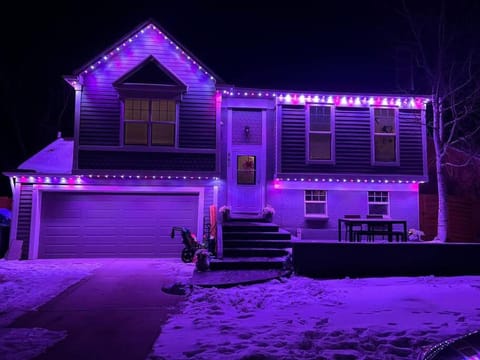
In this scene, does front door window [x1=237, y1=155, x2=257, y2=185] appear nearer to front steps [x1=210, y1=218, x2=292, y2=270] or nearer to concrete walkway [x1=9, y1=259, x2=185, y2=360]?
front steps [x1=210, y1=218, x2=292, y2=270]

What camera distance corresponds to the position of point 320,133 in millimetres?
14109

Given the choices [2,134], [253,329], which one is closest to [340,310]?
[253,329]

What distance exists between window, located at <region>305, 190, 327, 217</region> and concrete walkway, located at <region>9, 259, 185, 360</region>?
21.0ft

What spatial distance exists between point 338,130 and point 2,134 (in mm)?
22650

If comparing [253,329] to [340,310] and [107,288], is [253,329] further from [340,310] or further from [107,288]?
[107,288]

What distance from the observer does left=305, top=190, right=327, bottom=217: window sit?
1423 centimetres

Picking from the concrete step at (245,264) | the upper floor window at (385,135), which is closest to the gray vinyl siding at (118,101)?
the concrete step at (245,264)

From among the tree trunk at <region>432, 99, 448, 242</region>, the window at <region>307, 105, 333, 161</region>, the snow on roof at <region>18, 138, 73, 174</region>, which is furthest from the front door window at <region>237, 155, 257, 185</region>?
the tree trunk at <region>432, 99, 448, 242</region>

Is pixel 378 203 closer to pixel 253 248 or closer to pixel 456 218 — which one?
pixel 456 218

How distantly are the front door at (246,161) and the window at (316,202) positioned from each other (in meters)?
1.79

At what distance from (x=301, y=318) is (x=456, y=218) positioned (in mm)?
13365

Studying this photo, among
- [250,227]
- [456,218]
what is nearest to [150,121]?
[250,227]

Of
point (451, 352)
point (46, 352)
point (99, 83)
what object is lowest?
point (46, 352)

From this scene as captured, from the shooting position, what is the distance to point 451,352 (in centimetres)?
307
